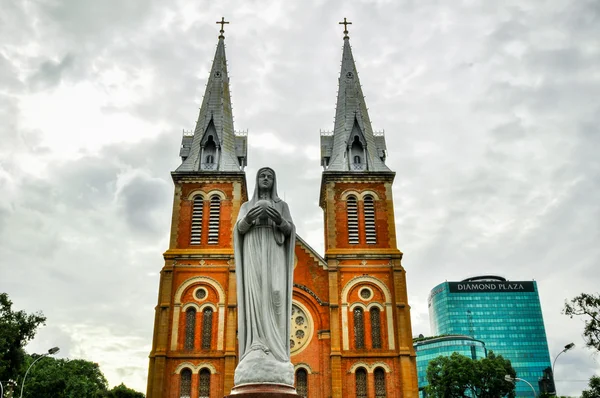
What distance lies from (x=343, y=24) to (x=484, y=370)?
1122 inches

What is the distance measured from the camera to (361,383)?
29.7m

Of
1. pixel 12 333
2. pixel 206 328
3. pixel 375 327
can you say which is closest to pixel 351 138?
pixel 375 327

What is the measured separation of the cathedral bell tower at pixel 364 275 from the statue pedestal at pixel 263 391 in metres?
23.5

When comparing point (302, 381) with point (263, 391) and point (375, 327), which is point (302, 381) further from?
point (263, 391)

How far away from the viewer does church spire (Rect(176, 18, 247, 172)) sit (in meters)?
35.7

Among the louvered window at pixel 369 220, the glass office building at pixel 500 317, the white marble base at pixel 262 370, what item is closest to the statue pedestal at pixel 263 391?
the white marble base at pixel 262 370

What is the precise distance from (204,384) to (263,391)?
79.7 ft

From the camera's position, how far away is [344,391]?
29188 mm

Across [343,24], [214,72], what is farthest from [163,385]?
[343,24]

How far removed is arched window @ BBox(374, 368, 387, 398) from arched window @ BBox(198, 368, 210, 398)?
8756 mm

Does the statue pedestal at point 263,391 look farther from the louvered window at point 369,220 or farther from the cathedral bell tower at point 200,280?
the louvered window at point 369,220

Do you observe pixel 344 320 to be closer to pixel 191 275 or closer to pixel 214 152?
pixel 191 275

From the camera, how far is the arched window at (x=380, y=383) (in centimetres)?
2933

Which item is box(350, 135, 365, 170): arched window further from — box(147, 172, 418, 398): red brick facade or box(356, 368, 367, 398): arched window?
box(356, 368, 367, 398): arched window
